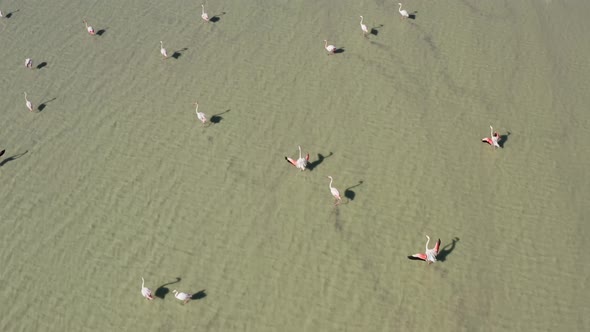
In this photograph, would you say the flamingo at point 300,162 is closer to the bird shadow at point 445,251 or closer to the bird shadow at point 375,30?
→ the bird shadow at point 445,251

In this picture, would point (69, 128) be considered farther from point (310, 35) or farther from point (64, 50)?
point (310, 35)

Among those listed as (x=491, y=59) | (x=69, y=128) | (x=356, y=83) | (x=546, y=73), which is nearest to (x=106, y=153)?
(x=69, y=128)

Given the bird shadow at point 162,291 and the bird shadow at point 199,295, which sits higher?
the bird shadow at point 162,291

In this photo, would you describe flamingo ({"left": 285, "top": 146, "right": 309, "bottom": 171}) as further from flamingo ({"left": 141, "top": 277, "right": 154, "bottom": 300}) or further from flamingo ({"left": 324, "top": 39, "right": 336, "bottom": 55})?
flamingo ({"left": 141, "top": 277, "right": 154, "bottom": 300})

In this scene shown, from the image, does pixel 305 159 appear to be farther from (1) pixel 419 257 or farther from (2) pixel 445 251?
(2) pixel 445 251

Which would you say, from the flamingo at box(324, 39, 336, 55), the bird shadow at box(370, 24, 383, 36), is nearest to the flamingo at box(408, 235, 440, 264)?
the flamingo at box(324, 39, 336, 55)

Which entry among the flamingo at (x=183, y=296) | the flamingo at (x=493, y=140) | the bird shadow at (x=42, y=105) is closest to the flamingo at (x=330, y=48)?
the flamingo at (x=493, y=140)

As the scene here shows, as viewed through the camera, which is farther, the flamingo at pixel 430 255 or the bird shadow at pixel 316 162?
the bird shadow at pixel 316 162
